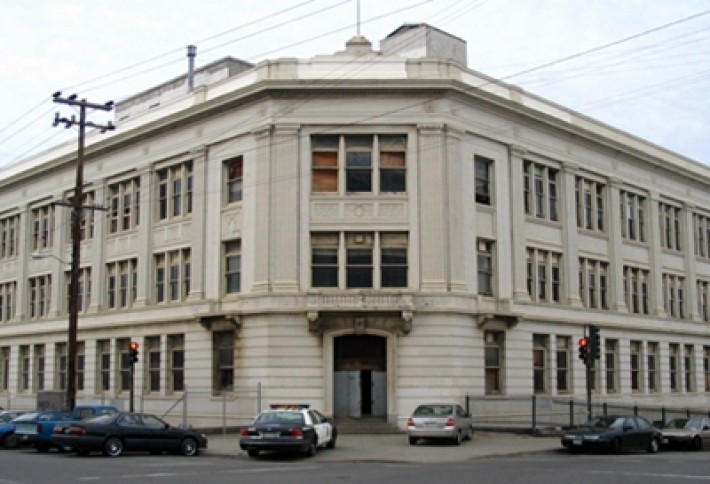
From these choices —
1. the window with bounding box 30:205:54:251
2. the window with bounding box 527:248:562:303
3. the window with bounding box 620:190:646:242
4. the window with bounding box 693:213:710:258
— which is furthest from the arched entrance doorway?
the window with bounding box 693:213:710:258

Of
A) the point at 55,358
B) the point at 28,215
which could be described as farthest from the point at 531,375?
the point at 28,215

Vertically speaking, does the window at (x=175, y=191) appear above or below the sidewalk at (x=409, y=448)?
above

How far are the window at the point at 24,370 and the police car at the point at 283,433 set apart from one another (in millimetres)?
31533

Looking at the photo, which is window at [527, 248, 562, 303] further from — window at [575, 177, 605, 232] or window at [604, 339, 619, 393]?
window at [604, 339, 619, 393]

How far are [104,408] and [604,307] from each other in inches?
1061

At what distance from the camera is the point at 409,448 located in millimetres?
30562

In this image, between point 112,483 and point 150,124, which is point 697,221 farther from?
point 112,483

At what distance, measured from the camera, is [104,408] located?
31.6 meters

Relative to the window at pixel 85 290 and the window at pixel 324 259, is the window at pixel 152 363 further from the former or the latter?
the window at pixel 324 259

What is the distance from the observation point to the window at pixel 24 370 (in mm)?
54781

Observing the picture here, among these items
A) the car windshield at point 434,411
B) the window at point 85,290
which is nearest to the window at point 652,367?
the car windshield at point 434,411

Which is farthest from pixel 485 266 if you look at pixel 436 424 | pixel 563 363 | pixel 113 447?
pixel 113 447

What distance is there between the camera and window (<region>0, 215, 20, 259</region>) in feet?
189

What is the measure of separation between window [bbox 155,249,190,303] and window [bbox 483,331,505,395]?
13.7 m
